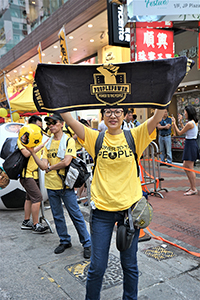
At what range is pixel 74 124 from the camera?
232cm

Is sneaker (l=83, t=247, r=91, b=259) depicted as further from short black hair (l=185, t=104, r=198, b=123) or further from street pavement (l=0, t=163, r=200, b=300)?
short black hair (l=185, t=104, r=198, b=123)

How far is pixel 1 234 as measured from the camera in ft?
14.8

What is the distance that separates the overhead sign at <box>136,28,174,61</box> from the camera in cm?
751

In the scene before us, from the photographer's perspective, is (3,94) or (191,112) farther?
(3,94)

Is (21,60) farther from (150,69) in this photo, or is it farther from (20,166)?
(150,69)

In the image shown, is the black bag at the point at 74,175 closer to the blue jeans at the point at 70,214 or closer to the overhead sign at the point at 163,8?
the blue jeans at the point at 70,214

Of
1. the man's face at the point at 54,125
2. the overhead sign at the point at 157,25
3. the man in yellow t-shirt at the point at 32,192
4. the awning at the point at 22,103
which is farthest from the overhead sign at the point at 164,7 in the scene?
the awning at the point at 22,103

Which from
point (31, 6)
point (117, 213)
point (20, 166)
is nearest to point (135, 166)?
point (117, 213)

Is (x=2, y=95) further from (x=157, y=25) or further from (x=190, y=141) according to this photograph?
(x=190, y=141)

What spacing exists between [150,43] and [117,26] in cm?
246

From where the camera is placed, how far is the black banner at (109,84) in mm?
2164

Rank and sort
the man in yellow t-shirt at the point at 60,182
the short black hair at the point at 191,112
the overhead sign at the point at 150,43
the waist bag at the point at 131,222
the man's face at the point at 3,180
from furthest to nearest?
the overhead sign at the point at 150,43, the short black hair at the point at 191,112, the man's face at the point at 3,180, the man in yellow t-shirt at the point at 60,182, the waist bag at the point at 131,222

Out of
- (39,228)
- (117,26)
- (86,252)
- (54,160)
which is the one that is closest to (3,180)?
(39,228)

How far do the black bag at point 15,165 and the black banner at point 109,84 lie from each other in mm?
2299
